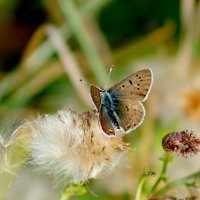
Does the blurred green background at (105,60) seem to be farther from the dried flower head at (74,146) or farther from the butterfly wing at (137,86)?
the butterfly wing at (137,86)

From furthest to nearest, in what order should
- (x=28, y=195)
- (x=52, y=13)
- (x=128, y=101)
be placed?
(x=52, y=13)
(x=28, y=195)
(x=128, y=101)

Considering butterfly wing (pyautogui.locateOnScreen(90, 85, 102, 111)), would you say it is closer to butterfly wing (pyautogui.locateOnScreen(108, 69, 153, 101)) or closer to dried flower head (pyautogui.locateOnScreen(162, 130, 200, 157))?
butterfly wing (pyautogui.locateOnScreen(108, 69, 153, 101))

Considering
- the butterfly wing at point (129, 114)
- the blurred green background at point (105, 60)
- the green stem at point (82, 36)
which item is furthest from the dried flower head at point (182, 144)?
the green stem at point (82, 36)

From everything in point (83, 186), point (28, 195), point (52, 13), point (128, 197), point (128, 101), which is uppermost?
point (128, 101)

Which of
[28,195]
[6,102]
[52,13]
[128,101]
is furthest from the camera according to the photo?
[52,13]

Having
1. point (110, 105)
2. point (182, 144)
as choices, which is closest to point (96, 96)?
point (110, 105)

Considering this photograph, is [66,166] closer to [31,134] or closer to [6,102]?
[31,134]

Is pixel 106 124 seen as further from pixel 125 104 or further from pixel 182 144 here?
pixel 182 144

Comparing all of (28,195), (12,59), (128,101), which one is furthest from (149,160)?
(128,101)
